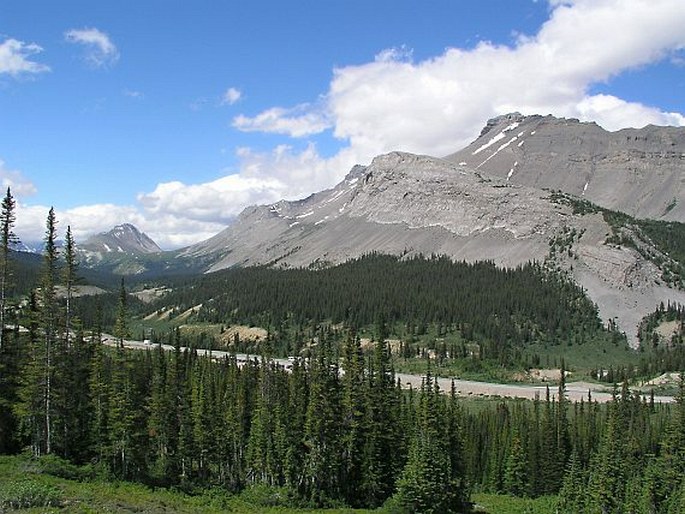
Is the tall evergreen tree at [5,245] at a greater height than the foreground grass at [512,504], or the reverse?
the tall evergreen tree at [5,245]

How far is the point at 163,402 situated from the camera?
69.2 metres

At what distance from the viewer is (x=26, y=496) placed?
34.8m

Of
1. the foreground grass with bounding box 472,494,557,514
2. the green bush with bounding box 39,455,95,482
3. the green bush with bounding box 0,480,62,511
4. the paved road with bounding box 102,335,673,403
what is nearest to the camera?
the green bush with bounding box 0,480,62,511

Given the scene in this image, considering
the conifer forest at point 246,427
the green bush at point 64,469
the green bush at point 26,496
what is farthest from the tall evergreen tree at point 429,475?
the green bush at point 26,496

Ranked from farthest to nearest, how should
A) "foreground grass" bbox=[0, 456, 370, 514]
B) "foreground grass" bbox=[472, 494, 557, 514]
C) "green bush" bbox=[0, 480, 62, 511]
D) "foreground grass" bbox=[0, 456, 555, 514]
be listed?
"foreground grass" bbox=[472, 494, 557, 514]
"foreground grass" bbox=[0, 456, 555, 514]
"foreground grass" bbox=[0, 456, 370, 514]
"green bush" bbox=[0, 480, 62, 511]

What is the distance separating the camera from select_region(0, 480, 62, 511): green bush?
108 feet

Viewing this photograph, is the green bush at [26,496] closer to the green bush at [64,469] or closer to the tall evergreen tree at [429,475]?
the green bush at [64,469]

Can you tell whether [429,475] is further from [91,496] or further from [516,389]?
[516,389]

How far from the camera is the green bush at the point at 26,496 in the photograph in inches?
1291

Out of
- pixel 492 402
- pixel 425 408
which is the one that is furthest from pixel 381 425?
pixel 492 402

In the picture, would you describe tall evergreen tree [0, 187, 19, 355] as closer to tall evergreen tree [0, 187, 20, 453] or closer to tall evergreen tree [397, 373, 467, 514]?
tall evergreen tree [0, 187, 20, 453]

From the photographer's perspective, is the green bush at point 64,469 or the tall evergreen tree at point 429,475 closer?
the green bush at point 64,469

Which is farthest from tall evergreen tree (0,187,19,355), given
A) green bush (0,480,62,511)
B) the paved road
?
the paved road

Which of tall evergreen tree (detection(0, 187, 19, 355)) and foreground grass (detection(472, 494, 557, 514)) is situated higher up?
tall evergreen tree (detection(0, 187, 19, 355))
